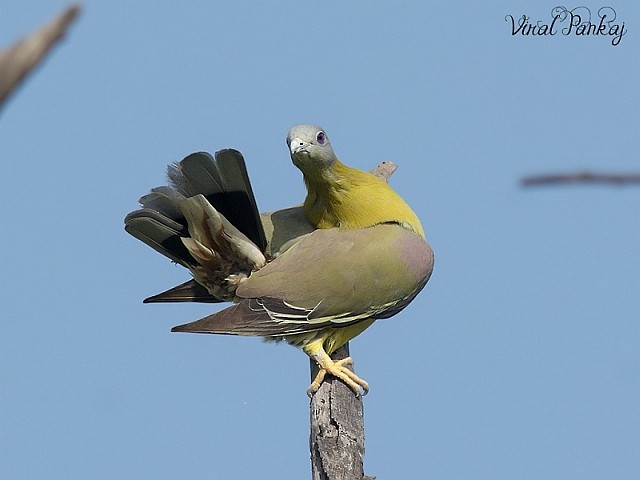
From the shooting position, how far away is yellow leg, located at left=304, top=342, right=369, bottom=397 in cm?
430

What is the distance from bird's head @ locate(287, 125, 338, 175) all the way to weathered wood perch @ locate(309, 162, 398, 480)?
102 centimetres

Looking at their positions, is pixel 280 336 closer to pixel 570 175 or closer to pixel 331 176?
pixel 331 176

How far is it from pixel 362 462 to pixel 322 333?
2.53 ft

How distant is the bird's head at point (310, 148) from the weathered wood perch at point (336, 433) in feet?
3.35

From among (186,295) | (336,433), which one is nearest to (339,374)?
(336,433)

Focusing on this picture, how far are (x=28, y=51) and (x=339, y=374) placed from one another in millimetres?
3873

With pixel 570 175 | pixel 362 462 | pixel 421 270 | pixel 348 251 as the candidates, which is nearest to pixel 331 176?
pixel 348 251

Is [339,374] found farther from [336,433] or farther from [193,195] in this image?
[193,195]

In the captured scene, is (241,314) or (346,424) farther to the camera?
(241,314)

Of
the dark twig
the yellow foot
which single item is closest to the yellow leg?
the yellow foot

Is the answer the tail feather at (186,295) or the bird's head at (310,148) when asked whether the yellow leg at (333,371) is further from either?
the bird's head at (310,148)

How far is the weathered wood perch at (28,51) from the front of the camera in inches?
19.9

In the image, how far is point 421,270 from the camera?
4617mm

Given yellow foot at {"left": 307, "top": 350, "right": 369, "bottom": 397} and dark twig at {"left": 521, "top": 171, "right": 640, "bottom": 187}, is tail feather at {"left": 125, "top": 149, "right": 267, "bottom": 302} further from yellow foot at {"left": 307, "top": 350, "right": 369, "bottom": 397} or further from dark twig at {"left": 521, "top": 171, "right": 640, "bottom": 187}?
dark twig at {"left": 521, "top": 171, "right": 640, "bottom": 187}
